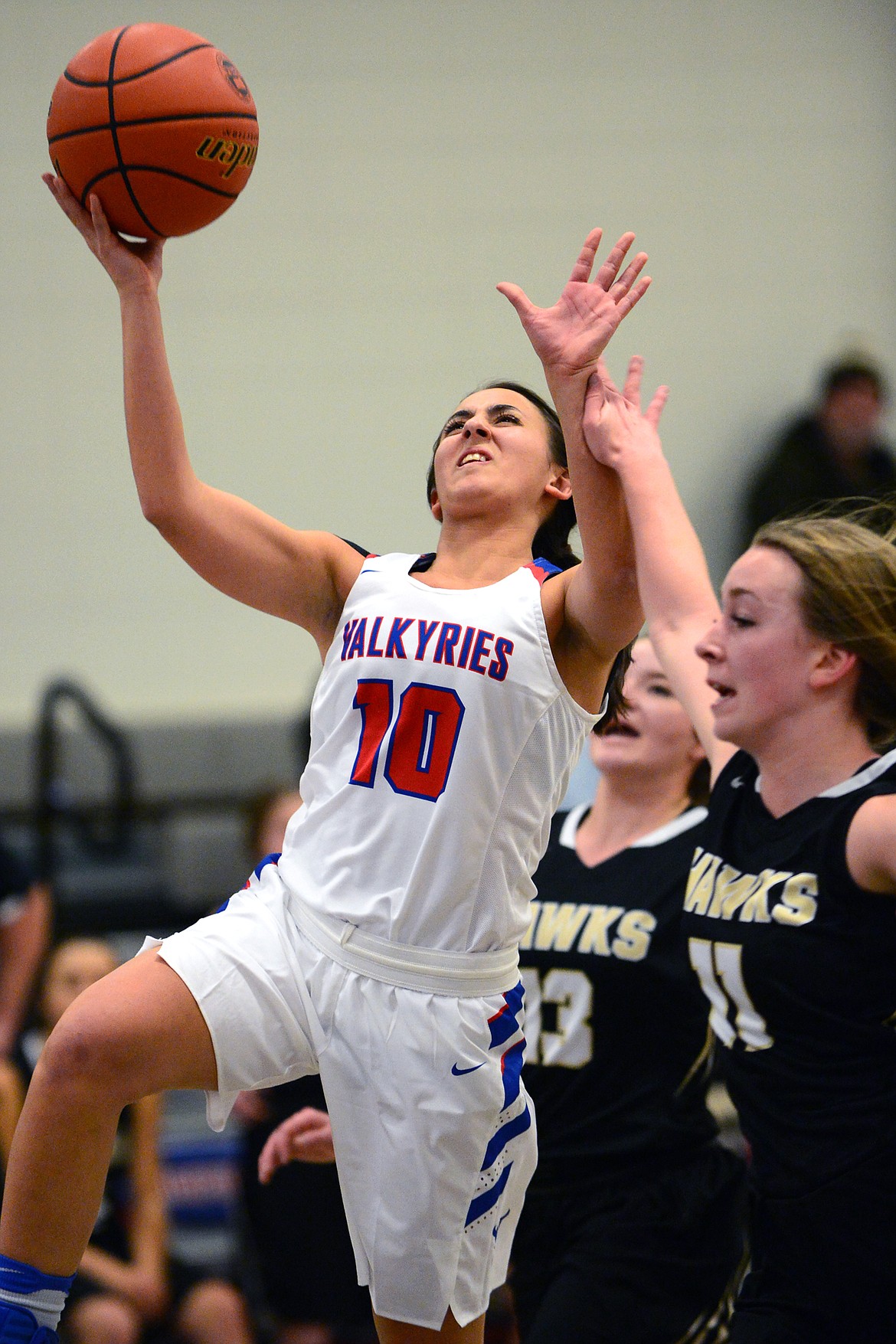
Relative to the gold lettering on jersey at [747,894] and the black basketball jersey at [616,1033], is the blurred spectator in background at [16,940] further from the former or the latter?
the gold lettering on jersey at [747,894]

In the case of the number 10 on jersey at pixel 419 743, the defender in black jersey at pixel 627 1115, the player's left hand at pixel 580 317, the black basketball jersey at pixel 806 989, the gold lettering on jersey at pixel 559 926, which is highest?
the player's left hand at pixel 580 317

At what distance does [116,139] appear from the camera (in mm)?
2662

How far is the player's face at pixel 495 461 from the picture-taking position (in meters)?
2.91

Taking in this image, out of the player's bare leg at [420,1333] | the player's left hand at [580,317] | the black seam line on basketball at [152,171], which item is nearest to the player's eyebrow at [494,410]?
the player's left hand at [580,317]

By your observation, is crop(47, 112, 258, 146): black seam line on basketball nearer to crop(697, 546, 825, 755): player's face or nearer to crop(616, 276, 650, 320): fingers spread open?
crop(616, 276, 650, 320): fingers spread open

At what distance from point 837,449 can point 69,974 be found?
4.95 m

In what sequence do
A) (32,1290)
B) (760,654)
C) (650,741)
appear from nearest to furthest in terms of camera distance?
(32,1290) < (760,654) < (650,741)

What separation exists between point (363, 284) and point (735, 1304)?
629 cm

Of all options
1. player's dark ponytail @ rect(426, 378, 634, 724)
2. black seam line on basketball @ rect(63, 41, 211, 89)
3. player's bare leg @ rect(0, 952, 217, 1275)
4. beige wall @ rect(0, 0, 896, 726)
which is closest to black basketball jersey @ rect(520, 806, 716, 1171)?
player's dark ponytail @ rect(426, 378, 634, 724)

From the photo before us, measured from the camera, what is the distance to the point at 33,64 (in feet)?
25.3

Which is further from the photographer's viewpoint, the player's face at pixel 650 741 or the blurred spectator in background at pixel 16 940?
the blurred spectator in background at pixel 16 940

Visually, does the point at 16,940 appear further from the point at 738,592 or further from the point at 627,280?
the point at 627,280

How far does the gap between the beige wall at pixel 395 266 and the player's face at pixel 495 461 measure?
4993mm

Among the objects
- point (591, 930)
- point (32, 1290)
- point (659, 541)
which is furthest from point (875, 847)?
point (32, 1290)
